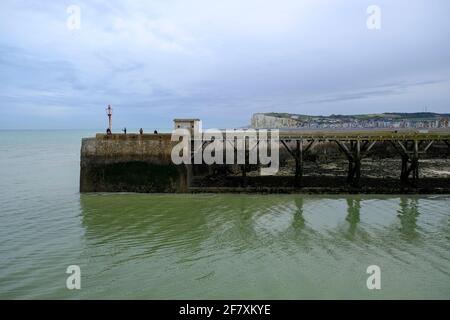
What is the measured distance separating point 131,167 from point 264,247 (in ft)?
36.4

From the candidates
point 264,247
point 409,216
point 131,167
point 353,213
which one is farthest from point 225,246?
point 131,167

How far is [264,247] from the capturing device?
11.5 meters

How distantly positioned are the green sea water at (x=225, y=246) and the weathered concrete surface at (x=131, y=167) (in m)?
1.06

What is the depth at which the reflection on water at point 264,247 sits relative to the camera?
28.5 feet

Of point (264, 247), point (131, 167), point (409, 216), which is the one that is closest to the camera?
point (264, 247)

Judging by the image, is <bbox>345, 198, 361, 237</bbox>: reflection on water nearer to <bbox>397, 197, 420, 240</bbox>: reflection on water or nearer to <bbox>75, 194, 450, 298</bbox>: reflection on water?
<bbox>75, 194, 450, 298</bbox>: reflection on water

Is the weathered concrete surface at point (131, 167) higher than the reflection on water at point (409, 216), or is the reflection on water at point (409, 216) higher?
the weathered concrete surface at point (131, 167)

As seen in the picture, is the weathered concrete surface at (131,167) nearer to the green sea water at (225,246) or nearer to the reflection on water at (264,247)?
the green sea water at (225,246)

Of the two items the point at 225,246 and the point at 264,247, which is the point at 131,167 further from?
the point at 264,247

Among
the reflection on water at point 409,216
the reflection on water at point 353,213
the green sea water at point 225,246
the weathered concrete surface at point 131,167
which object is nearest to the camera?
the green sea water at point 225,246

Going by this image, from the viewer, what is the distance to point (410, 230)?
518 inches

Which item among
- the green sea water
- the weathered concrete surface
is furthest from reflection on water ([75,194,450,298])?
the weathered concrete surface

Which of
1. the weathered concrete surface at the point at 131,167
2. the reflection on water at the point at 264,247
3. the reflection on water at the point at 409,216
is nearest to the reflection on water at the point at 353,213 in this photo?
the reflection on water at the point at 264,247
